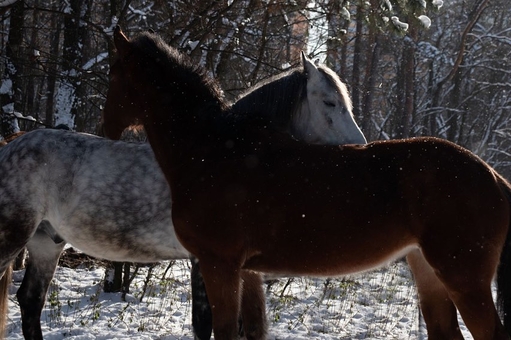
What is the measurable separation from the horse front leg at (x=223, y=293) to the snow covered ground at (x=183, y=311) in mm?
2137

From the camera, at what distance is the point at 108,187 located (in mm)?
4688

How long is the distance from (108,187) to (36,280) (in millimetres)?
1117

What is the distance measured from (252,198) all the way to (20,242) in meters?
2.11

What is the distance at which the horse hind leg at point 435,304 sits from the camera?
370 cm

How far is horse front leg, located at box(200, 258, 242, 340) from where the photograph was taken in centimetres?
339

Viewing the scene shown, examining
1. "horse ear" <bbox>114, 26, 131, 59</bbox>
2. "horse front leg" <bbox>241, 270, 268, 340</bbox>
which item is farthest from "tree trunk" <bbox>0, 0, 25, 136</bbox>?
"horse front leg" <bbox>241, 270, 268, 340</bbox>

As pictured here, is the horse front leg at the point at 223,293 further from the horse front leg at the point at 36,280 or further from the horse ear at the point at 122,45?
the horse front leg at the point at 36,280

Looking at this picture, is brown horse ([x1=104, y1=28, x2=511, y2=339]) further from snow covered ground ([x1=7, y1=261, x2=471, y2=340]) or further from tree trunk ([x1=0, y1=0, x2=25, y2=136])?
tree trunk ([x1=0, y1=0, x2=25, y2=136])

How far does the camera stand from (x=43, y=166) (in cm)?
460

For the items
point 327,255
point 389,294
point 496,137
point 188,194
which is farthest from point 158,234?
point 496,137

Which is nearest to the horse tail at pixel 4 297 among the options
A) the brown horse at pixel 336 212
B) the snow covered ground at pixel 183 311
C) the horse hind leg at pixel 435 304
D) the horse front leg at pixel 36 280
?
the horse front leg at pixel 36 280

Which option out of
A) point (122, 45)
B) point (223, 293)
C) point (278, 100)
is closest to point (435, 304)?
point (223, 293)

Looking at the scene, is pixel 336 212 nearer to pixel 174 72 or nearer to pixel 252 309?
pixel 252 309

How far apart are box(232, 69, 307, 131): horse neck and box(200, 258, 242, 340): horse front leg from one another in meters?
1.13
